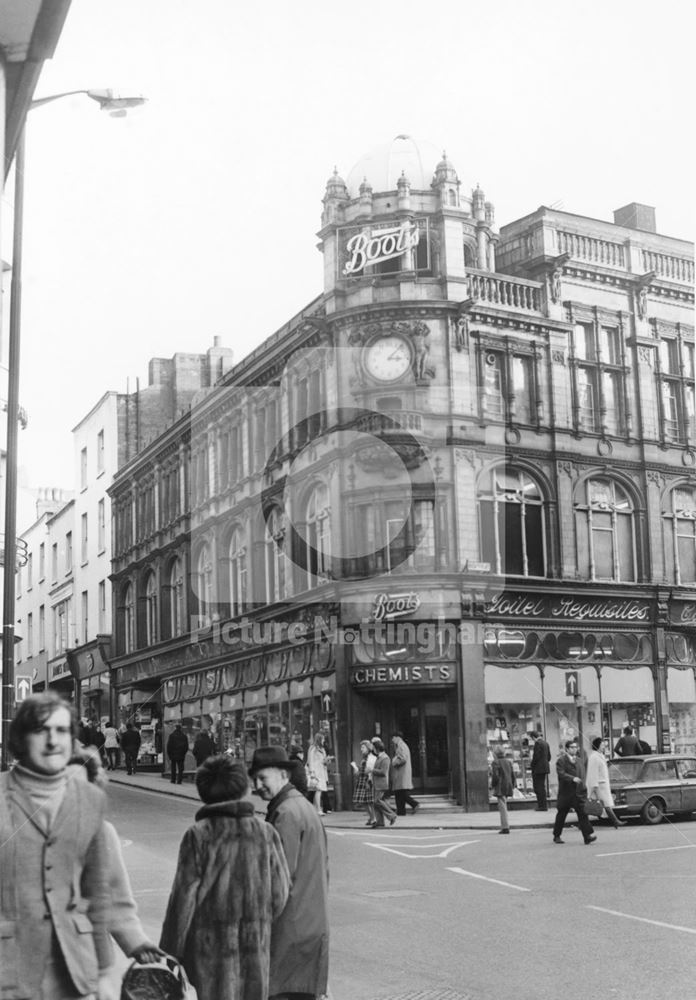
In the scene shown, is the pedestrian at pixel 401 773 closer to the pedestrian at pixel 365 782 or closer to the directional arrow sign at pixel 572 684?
the pedestrian at pixel 365 782

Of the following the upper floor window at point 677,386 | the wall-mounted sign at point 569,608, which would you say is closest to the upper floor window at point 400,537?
the wall-mounted sign at point 569,608

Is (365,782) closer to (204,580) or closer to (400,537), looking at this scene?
(400,537)

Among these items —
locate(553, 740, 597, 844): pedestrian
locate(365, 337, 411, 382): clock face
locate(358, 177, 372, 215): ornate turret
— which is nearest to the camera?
locate(553, 740, 597, 844): pedestrian

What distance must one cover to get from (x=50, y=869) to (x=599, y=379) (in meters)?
34.1

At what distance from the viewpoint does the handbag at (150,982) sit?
4910mm

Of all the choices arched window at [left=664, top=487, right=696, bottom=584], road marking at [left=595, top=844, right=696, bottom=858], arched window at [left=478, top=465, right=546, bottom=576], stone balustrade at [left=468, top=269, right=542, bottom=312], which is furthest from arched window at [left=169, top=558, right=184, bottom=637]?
road marking at [left=595, top=844, right=696, bottom=858]

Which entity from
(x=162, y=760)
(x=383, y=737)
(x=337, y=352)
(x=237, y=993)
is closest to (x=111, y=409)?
(x=162, y=760)

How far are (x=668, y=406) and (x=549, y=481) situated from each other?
553 cm

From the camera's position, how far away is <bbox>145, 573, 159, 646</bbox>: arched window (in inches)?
1978

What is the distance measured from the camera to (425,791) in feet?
106

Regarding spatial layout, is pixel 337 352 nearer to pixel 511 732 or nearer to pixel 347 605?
pixel 347 605

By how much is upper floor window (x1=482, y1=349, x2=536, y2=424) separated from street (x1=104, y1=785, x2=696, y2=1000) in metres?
14.7

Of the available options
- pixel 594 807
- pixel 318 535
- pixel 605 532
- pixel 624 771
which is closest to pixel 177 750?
pixel 318 535

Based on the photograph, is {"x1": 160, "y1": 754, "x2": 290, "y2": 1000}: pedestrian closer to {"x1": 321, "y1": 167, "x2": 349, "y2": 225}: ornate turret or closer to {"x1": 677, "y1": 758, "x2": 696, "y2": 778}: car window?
{"x1": 677, "y1": 758, "x2": 696, "y2": 778}: car window
